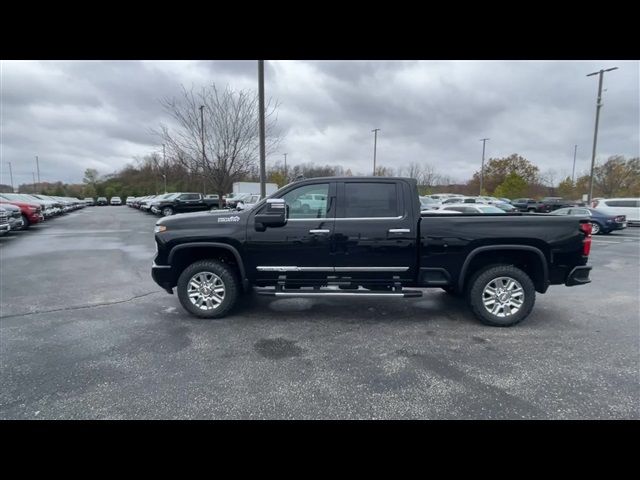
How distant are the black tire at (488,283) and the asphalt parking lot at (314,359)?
16 centimetres

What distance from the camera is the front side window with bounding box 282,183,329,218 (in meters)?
4.51

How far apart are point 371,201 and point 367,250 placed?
2.30 ft

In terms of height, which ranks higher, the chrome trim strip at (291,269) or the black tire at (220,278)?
the chrome trim strip at (291,269)

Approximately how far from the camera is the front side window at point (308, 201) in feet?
14.8

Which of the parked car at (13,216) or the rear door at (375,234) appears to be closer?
the rear door at (375,234)

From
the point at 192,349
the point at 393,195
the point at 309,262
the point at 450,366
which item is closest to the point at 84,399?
the point at 192,349

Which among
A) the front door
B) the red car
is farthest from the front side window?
the red car

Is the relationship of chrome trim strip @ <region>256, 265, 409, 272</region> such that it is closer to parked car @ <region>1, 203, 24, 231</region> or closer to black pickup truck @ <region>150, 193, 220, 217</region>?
parked car @ <region>1, 203, 24, 231</region>

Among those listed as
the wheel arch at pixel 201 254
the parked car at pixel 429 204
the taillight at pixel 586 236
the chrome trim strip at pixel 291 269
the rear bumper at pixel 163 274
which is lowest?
the rear bumper at pixel 163 274

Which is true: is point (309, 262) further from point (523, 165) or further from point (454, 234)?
point (523, 165)

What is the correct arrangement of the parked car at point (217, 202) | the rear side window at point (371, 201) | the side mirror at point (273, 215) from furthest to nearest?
the parked car at point (217, 202), the rear side window at point (371, 201), the side mirror at point (273, 215)

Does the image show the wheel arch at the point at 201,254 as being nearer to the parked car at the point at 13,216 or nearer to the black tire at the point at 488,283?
the black tire at the point at 488,283

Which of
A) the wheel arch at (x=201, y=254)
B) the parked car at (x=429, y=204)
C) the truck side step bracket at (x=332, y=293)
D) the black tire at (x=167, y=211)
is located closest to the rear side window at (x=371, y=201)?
the truck side step bracket at (x=332, y=293)

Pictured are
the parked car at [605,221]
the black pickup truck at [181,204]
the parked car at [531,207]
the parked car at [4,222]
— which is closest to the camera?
the parked car at [4,222]
